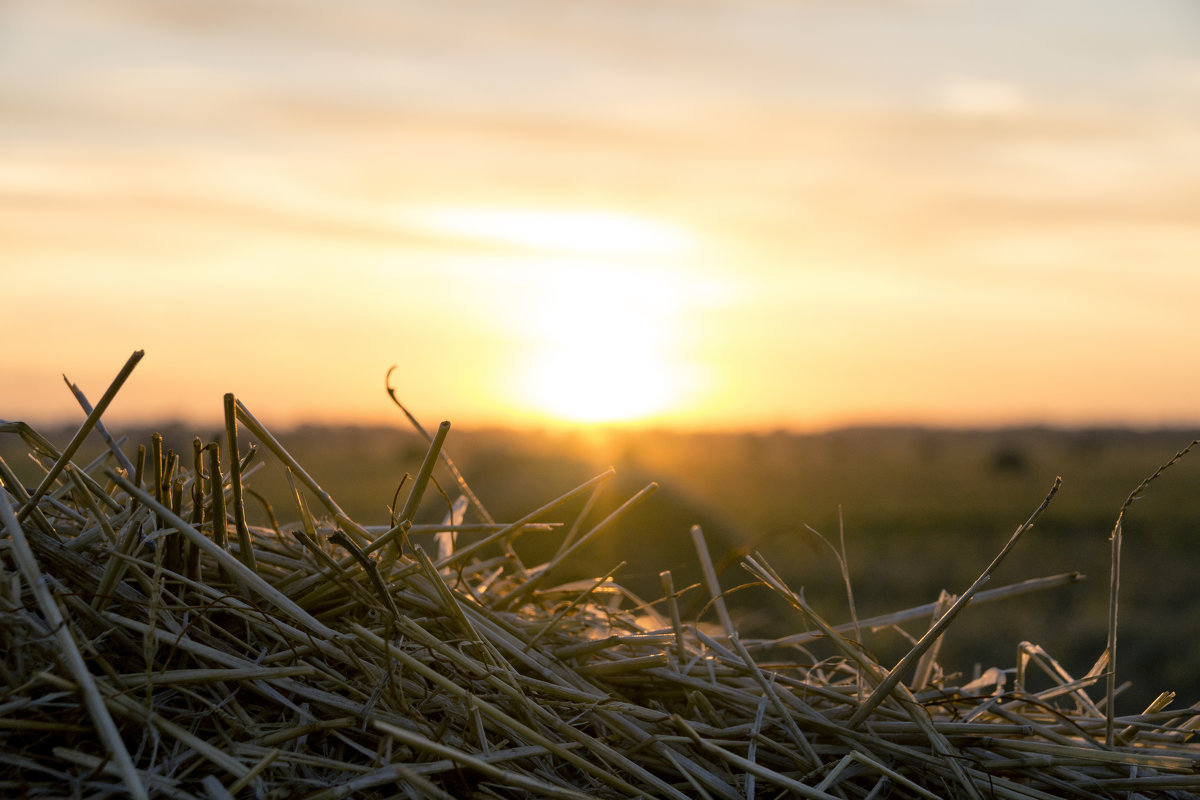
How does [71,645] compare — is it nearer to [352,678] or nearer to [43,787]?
[43,787]

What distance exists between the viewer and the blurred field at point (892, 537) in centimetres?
715

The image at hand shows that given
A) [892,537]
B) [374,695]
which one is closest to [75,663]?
[374,695]

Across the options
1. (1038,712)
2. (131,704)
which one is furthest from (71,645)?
(1038,712)

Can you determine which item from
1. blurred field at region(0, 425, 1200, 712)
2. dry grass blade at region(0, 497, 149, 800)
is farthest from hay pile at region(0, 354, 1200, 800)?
blurred field at region(0, 425, 1200, 712)

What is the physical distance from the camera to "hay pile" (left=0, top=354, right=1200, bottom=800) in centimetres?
115

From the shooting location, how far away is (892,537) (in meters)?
16.6

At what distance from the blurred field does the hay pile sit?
0.93ft

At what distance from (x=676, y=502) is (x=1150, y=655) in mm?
5303

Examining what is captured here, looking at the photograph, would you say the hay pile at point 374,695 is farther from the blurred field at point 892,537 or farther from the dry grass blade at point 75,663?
the blurred field at point 892,537

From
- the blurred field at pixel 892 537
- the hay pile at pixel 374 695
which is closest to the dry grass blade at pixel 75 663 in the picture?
the hay pile at pixel 374 695

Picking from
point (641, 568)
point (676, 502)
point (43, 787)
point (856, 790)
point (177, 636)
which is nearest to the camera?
point (43, 787)

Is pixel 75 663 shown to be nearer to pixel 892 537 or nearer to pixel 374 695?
pixel 374 695

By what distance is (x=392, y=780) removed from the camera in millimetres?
1171

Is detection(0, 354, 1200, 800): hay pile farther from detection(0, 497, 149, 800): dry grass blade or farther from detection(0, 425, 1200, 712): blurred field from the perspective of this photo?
detection(0, 425, 1200, 712): blurred field
